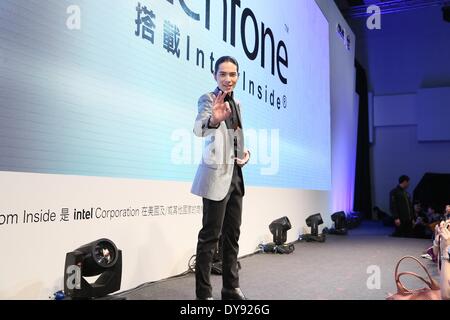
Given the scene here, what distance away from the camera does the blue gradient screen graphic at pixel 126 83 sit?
1956 mm

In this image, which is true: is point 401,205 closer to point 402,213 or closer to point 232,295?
point 402,213

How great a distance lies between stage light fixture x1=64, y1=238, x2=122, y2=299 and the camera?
1.96 meters

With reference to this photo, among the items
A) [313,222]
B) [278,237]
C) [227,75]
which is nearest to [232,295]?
[227,75]

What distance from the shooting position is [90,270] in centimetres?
199

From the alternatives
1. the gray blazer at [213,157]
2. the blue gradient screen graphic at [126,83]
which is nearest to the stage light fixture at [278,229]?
the blue gradient screen graphic at [126,83]

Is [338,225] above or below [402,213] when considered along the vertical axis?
below

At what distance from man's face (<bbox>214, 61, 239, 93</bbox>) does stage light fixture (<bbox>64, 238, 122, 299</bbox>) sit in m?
0.93

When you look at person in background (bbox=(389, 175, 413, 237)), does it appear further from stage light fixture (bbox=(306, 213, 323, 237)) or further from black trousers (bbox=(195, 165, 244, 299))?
black trousers (bbox=(195, 165, 244, 299))

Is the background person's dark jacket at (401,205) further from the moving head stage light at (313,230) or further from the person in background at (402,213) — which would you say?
the moving head stage light at (313,230)

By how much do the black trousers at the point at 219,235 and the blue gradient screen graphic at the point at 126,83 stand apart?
2.41 ft

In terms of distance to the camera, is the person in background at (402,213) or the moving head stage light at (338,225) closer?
the person in background at (402,213)

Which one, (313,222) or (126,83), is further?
(313,222)

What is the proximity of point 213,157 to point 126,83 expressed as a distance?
0.84 m

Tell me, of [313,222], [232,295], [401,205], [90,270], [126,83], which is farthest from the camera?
[401,205]
